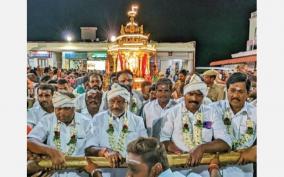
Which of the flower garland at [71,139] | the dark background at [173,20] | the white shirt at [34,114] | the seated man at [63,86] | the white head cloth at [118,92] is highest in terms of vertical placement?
the dark background at [173,20]

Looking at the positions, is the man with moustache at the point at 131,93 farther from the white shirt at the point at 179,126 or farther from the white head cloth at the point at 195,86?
the white head cloth at the point at 195,86

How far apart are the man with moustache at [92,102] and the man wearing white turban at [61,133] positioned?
0.13ft

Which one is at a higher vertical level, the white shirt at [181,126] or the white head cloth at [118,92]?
the white head cloth at [118,92]

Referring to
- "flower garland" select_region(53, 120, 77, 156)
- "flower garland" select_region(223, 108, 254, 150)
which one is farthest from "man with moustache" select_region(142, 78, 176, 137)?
"flower garland" select_region(53, 120, 77, 156)

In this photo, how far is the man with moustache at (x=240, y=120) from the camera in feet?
10.8

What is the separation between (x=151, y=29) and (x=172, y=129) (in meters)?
0.71

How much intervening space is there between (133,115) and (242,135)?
2.51ft

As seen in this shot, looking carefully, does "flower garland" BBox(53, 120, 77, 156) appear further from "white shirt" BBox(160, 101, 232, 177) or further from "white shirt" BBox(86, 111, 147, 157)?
"white shirt" BBox(160, 101, 232, 177)

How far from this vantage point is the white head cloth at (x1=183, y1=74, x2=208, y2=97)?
3281 mm

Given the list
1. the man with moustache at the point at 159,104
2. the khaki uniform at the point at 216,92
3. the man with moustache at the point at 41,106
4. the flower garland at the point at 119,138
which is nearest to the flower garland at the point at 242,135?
the khaki uniform at the point at 216,92

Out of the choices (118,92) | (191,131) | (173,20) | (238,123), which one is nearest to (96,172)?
(118,92)

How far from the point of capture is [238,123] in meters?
3.34

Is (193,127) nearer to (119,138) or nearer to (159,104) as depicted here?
(159,104)

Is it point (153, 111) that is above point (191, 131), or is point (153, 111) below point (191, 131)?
above
